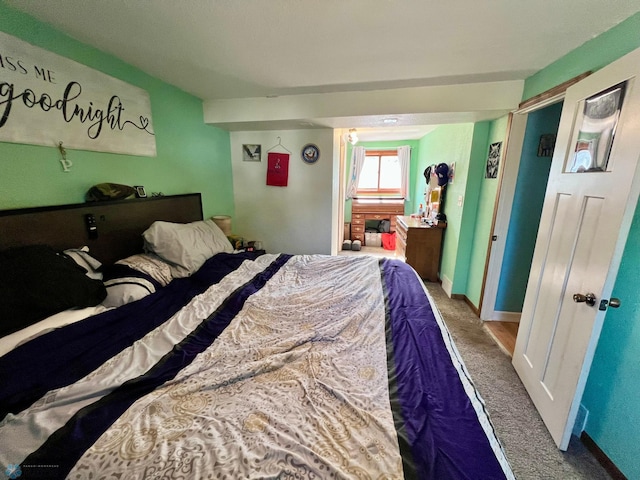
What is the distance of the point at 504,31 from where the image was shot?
1421 millimetres

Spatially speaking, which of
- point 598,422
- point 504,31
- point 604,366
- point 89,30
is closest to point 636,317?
point 604,366

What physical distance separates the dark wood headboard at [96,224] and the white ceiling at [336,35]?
1040mm

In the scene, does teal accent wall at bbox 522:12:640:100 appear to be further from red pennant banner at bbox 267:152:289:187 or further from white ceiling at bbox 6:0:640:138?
red pennant banner at bbox 267:152:289:187

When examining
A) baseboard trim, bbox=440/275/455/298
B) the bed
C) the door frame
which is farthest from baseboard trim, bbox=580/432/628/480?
baseboard trim, bbox=440/275/455/298

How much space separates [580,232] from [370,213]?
4.27 meters

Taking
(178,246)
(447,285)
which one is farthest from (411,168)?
(178,246)

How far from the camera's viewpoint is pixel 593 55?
4.78ft

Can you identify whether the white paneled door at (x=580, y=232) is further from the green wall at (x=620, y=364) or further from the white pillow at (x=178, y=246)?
the white pillow at (x=178, y=246)

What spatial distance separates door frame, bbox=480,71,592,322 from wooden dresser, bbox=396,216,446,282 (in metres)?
1.02

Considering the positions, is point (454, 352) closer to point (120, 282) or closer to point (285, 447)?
point (285, 447)

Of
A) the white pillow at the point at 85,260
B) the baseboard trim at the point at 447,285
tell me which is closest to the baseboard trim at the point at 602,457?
the baseboard trim at the point at 447,285

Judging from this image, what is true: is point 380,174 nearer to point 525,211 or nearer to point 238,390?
point 525,211

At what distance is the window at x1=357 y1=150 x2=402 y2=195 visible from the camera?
571 centimetres

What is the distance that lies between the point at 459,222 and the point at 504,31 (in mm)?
1878
